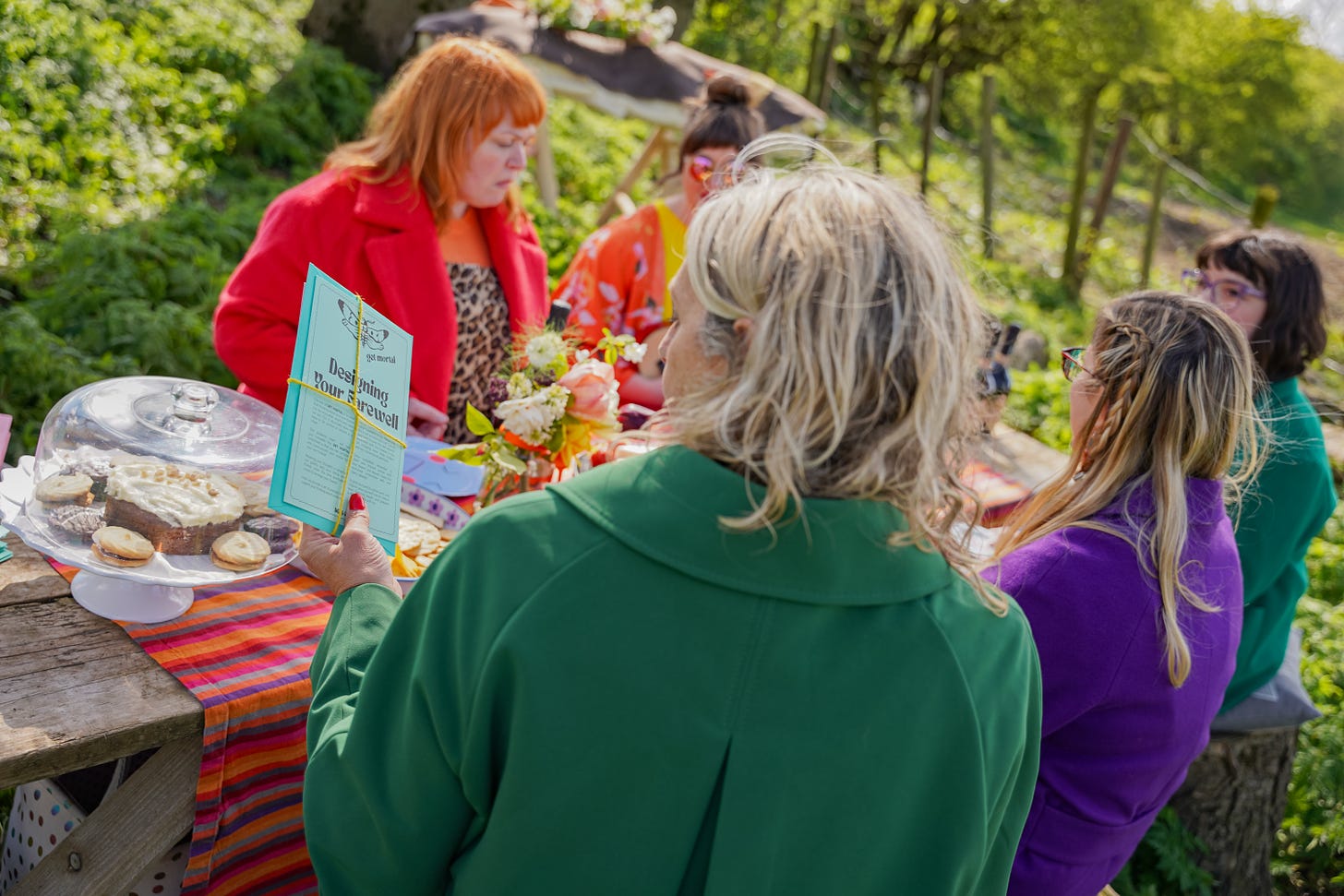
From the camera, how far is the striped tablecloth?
1.63 metres

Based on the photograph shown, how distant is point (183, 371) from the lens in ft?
15.3

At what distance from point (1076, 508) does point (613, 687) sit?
1.16 m

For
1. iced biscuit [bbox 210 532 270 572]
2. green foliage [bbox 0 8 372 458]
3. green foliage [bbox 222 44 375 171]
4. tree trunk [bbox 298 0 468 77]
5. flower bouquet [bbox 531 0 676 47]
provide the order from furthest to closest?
tree trunk [bbox 298 0 468 77] < green foliage [bbox 222 44 375 171] < flower bouquet [bbox 531 0 676 47] < green foliage [bbox 0 8 372 458] < iced biscuit [bbox 210 532 270 572]

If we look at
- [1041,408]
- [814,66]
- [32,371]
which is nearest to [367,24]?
[814,66]

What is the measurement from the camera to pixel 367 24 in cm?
827

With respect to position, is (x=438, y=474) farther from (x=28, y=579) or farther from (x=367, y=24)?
(x=367, y=24)

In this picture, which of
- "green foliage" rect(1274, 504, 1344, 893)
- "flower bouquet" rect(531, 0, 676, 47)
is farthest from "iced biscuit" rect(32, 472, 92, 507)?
"flower bouquet" rect(531, 0, 676, 47)

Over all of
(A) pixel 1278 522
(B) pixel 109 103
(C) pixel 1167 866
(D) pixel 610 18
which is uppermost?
(D) pixel 610 18

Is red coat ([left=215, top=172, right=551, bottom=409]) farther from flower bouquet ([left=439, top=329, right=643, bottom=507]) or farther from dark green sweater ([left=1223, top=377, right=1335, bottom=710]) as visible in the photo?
dark green sweater ([left=1223, top=377, right=1335, bottom=710])

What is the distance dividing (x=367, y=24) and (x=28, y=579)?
7474mm

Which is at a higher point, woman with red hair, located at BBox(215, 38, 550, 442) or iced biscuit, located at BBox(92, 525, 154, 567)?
woman with red hair, located at BBox(215, 38, 550, 442)

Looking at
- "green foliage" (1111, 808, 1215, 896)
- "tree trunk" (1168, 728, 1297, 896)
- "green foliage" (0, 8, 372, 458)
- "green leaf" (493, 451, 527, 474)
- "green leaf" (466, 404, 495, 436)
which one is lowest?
"green foliage" (1111, 808, 1215, 896)

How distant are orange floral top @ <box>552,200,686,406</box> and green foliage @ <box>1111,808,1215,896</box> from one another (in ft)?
7.22

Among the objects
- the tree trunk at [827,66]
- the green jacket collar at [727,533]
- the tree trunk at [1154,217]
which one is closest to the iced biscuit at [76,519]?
the green jacket collar at [727,533]
